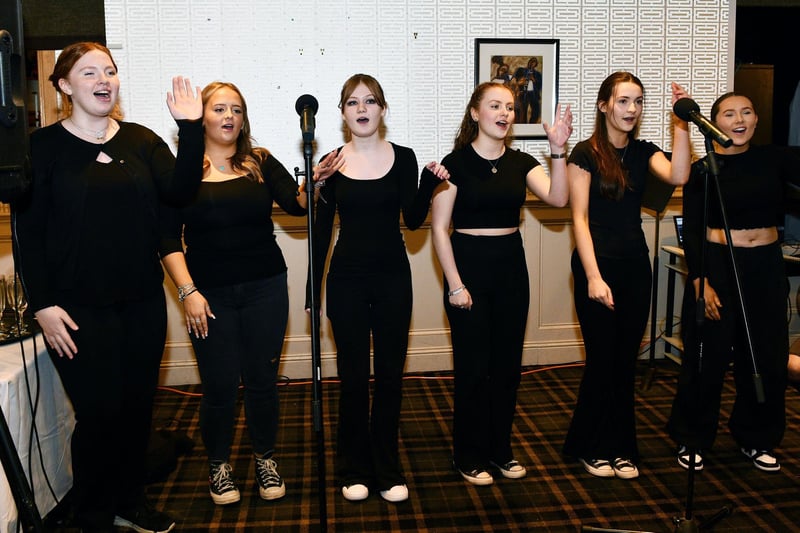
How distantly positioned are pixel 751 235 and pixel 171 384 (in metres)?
3.23

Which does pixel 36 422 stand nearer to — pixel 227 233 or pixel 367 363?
pixel 227 233

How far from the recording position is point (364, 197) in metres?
2.65

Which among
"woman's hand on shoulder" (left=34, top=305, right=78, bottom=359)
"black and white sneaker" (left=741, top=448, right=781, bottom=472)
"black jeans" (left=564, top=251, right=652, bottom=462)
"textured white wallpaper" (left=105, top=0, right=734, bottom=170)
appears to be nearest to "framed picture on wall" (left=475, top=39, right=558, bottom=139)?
"textured white wallpaper" (left=105, top=0, right=734, bottom=170)

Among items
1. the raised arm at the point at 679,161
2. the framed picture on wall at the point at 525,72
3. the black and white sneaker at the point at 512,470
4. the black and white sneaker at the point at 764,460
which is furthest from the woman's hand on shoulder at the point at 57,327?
the black and white sneaker at the point at 764,460

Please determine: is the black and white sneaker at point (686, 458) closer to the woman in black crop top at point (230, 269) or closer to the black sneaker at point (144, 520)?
the woman in black crop top at point (230, 269)

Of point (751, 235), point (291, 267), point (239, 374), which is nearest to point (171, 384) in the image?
point (291, 267)

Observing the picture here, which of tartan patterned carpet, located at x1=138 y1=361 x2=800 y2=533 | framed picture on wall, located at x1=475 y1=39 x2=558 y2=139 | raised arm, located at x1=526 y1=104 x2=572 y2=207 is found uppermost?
framed picture on wall, located at x1=475 y1=39 x2=558 y2=139

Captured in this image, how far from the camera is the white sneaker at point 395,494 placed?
109 inches

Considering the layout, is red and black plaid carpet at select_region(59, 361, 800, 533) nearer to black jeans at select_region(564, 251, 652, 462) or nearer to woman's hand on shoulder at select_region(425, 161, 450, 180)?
black jeans at select_region(564, 251, 652, 462)

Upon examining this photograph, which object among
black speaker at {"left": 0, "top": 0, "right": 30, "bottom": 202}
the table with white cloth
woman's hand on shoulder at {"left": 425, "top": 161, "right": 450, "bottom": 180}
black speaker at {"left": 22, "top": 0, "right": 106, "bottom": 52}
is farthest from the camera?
black speaker at {"left": 22, "top": 0, "right": 106, "bottom": 52}

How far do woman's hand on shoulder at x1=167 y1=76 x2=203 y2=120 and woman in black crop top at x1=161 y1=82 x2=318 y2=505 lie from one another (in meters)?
0.36

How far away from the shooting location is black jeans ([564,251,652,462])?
9.34ft

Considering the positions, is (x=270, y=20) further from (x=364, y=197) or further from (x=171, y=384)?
(x=171, y=384)

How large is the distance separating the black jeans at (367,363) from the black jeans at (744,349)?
121 centimetres
